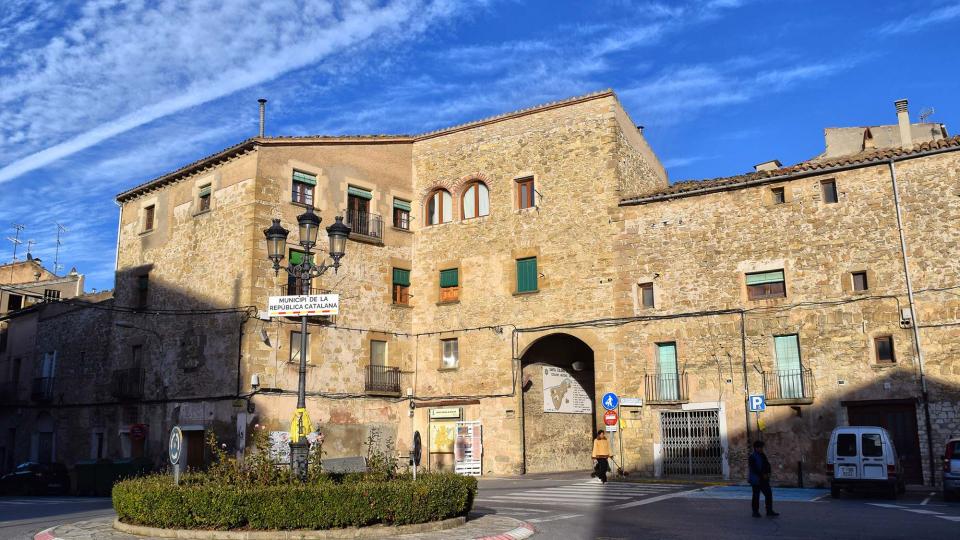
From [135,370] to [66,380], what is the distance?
6.59 m

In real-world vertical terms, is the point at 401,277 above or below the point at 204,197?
below

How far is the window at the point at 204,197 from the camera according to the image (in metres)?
28.6

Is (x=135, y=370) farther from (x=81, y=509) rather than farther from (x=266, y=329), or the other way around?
(x=81, y=509)

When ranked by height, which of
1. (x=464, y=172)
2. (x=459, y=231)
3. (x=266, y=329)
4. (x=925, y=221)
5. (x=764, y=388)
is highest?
(x=464, y=172)

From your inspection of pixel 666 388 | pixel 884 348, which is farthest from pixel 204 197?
pixel 884 348

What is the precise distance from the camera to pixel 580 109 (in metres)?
28.0

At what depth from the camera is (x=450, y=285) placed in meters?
29.7

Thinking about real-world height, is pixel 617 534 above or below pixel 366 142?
below

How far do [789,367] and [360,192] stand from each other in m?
15.9

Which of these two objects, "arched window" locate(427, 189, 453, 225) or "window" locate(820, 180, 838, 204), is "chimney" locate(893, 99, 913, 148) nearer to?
"window" locate(820, 180, 838, 204)

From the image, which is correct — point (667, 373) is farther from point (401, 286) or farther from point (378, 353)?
point (401, 286)

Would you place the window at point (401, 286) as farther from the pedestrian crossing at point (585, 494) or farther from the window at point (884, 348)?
the window at point (884, 348)

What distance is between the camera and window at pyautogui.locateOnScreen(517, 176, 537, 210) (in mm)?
28777

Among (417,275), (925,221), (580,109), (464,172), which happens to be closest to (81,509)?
(417,275)
